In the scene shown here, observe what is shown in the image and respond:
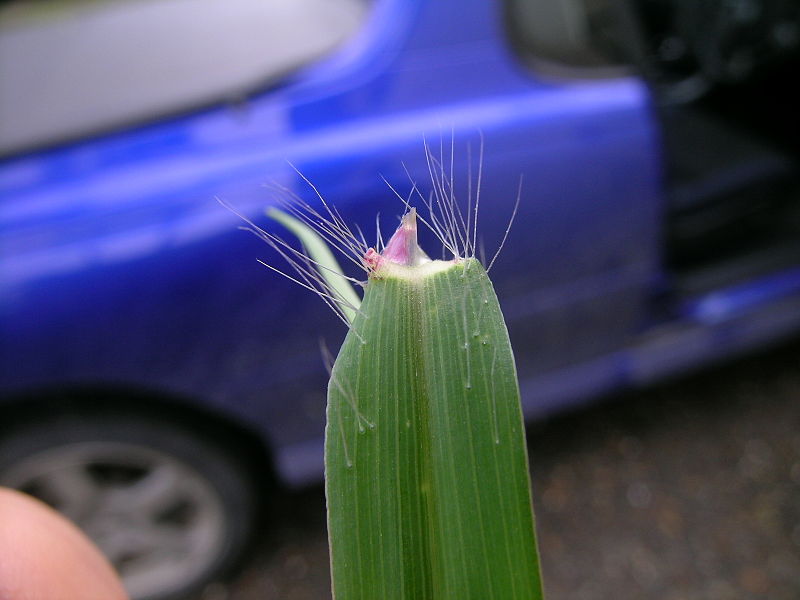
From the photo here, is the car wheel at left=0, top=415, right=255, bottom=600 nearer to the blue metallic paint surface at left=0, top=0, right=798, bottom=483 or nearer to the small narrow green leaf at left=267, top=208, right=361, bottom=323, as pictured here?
the blue metallic paint surface at left=0, top=0, right=798, bottom=483

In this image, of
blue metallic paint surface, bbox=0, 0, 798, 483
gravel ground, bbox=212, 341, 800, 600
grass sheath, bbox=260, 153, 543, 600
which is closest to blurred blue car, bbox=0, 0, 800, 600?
blue metallic paint surface, bbox=0, 0, 798, 483

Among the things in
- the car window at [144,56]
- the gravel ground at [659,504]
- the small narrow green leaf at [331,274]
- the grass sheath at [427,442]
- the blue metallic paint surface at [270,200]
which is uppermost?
the car window at [144,56]

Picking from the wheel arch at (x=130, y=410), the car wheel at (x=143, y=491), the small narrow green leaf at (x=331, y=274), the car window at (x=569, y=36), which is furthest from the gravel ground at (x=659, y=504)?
the small narrow green leaf at (x=331, y=274)

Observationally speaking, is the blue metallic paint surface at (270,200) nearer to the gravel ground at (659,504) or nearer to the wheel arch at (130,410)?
the wheel arch at (130,410)

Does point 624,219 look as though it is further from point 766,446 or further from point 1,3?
point 1,3

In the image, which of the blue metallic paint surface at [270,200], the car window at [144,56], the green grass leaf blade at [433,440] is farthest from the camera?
the car window at [144,56]

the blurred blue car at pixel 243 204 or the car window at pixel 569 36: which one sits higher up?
the car window at pixel 569 36
